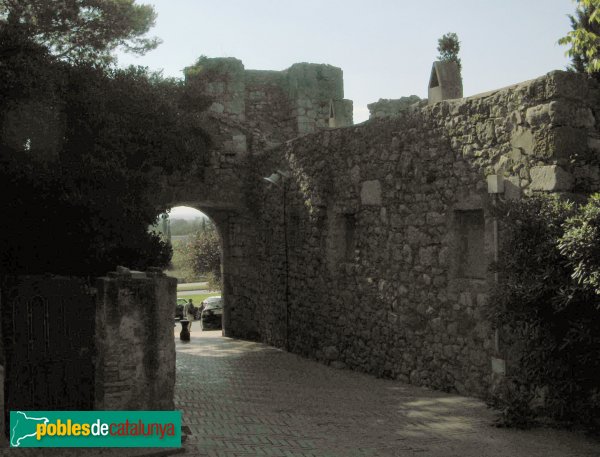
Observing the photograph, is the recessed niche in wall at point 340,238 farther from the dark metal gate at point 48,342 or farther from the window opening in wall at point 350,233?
the dark metal gate at point 48,342

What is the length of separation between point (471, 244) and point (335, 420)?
9.50ft

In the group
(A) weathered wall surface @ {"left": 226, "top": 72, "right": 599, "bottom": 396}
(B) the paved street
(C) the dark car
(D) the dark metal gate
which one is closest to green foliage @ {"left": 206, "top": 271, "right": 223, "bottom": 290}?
(C) the dark car

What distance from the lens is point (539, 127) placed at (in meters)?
7.77

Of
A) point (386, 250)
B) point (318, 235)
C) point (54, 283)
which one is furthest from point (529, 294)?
point (318, 235)

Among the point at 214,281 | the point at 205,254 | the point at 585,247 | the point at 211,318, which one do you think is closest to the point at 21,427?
the point at 585,247

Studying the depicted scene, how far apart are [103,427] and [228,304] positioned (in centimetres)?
988

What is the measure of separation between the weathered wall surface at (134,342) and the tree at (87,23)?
9.01m

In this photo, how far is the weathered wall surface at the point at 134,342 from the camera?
6445mm

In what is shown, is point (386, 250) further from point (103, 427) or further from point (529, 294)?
point (103, 427)

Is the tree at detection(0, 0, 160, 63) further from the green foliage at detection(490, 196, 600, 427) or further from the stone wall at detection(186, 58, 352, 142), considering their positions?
the green foliage at detection(490, 196, 600, 427)

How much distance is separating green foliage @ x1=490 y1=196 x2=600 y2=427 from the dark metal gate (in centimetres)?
409

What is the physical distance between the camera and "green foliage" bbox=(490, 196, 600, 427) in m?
6.63

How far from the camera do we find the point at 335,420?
25.3ft

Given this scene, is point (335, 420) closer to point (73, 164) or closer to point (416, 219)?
point (416, 219)
